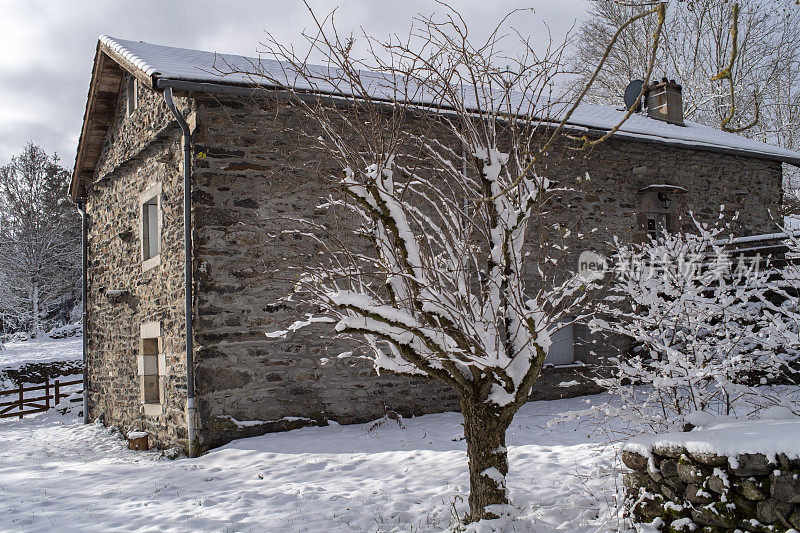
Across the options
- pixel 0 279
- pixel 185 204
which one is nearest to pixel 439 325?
pixel 185 204

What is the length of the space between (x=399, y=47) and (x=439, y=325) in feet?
6.43

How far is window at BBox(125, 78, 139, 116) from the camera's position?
29.5ft

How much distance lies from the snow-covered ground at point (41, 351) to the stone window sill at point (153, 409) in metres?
10.5

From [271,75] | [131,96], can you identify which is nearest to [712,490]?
[271,75]

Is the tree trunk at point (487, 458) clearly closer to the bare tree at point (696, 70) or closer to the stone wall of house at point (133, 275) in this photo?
the stone wall of house at point (133, 275)

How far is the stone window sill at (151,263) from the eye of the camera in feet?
25.5

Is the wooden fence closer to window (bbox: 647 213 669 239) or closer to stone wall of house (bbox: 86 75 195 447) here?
stone wall of house (bbox: 86 75 195 447)

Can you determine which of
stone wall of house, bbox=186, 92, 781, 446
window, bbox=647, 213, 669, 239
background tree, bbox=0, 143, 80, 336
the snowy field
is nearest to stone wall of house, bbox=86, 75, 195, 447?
stone wall of house, bbox=186, 92, 781, 446

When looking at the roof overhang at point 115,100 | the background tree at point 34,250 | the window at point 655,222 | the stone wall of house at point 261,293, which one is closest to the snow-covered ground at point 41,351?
the background tree at point 34,250

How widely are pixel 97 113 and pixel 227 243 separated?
5111mm

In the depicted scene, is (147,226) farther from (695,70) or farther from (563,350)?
(695,70)

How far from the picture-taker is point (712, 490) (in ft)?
10.9

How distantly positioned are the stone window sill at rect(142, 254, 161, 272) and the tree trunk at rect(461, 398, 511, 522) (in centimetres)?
542

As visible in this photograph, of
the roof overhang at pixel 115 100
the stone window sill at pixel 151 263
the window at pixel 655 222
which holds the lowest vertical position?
the stone window sill at pixel 151 263
